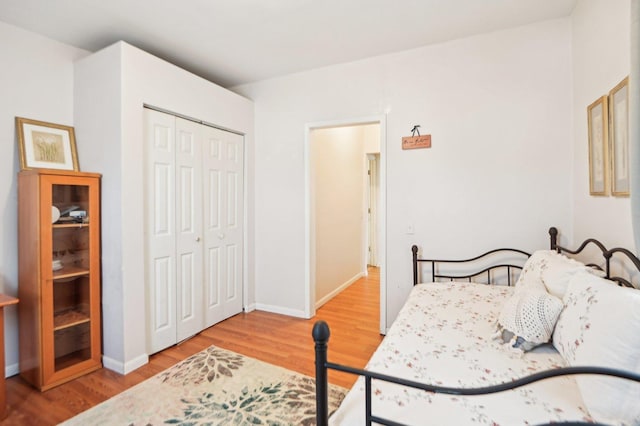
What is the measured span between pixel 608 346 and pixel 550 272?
0.75 m

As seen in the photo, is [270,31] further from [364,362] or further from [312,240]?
[364,362]

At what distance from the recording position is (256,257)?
365cm

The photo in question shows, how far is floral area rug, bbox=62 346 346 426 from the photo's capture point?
1.78 meters

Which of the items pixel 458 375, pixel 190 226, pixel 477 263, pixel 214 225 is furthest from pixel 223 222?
pixel 458 375

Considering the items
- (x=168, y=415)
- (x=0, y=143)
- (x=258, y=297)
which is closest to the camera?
(x=168, y=415)

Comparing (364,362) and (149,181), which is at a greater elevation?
(149,181)

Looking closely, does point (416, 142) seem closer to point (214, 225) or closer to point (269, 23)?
Answer: point (269, 23)

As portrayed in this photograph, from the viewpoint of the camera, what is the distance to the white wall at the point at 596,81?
155 centimetres

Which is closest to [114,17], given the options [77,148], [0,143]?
[77,148]

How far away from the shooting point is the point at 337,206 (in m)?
4.33

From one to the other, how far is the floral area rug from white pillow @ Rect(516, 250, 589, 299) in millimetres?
1395

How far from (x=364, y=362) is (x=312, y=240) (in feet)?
4.58

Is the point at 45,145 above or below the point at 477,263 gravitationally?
above

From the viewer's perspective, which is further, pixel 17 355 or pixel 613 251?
pixel 17 355
